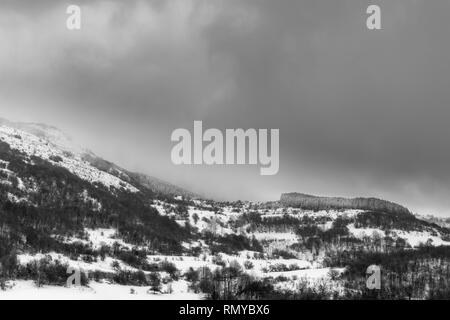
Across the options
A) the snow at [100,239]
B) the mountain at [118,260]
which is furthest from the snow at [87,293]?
the snow at [100,239]

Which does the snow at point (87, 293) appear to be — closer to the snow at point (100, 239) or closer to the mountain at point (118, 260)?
the mountain at point (118, 260)

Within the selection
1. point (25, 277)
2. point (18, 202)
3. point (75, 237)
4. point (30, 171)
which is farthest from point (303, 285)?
point (30, 171)

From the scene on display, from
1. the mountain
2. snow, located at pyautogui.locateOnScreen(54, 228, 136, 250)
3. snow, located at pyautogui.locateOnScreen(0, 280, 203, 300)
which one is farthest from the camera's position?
snow, located at pyautogui.locateOnScreen(54, 228, 136, 250)

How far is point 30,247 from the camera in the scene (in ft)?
318

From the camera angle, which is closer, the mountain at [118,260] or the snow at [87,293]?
the snow at [87,293]

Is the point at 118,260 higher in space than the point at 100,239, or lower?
lower

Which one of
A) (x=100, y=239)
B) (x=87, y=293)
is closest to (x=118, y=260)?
(x=100, y=239)

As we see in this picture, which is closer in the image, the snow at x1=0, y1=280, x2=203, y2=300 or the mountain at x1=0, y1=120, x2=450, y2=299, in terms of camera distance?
the snow at x1=0, y1=280, x2=203, y2=300

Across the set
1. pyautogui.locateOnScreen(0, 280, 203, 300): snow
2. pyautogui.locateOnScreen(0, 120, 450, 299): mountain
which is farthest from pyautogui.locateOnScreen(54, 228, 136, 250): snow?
pyautogui.locateOnScreen(0, 280, 203, 300): snow

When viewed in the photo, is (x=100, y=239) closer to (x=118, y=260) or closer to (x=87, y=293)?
(x=118, y=260)

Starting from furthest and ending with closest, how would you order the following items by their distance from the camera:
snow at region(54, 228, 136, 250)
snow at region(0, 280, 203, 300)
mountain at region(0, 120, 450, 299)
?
1. snow at region(54, 228, 136, 250)
2. mountain at region(0, 120, 450, 299)
3. snow at region(0, 280, 203, 300)

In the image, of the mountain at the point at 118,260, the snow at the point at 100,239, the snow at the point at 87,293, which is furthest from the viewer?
the snow at the point at 100,239

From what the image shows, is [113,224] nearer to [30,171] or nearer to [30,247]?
[30,171]

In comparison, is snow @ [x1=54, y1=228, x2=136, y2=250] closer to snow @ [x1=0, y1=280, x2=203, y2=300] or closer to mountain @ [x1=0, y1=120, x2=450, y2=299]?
mountain @ [x1=0, y1=120, x2=450, y2=299]
